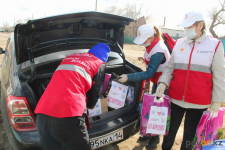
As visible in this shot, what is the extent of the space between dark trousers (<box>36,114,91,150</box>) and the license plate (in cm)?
25

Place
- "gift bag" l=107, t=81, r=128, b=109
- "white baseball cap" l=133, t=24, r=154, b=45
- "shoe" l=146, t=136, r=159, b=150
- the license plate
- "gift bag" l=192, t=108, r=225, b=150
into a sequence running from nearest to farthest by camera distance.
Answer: the license plate → "gift bag" l=192, t=108, r=225, b=150 → "white baseball cap" l=133, t=24, r=154, b=45 → "gift bag" l=107, t=81, r=128, b=109 → "shoe" l=146, t=136, r=159, b=150

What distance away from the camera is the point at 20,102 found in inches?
63.8

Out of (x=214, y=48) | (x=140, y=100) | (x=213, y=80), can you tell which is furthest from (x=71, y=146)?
(x=214, y=48)

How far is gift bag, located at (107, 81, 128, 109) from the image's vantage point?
2.32 meters

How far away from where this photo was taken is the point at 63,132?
1.39 meters

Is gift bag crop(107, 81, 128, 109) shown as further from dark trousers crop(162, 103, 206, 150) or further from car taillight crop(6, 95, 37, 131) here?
car taillight crop(6, 95, 37, 131)

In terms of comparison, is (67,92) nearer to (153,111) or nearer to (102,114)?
(102,114)

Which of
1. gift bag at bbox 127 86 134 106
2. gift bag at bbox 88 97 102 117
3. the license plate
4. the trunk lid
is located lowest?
the license plate

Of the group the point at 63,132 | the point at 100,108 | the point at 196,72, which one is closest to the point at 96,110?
the point at 100,108

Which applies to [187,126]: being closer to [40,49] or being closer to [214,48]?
[214,48]

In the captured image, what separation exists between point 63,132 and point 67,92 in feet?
1.08

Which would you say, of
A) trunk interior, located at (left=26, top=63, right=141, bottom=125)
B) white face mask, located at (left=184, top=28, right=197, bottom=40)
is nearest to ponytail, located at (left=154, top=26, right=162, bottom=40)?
white face mask, located at (left=184, top=28, right=197, bottom=40)

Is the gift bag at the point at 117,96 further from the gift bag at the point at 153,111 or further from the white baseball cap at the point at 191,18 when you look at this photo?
the white baseball cap at the point at 191,18

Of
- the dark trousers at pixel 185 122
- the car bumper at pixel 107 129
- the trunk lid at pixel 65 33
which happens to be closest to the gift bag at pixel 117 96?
the car bumper at pixel 107 129
